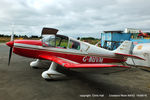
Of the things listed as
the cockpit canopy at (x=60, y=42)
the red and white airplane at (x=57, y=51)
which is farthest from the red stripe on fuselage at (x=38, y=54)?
the cockpit canopy at (x=60, y=42)

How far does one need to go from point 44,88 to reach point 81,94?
1.33 metres

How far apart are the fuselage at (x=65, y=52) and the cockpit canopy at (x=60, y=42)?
0.47 ft

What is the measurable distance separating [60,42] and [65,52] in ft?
2.00

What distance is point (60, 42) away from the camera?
5242 millimetres

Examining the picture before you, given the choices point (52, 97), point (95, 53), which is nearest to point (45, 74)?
point (52, 97)

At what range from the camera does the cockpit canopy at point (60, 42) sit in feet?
16.6

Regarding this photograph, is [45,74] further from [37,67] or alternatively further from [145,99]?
[145,99]

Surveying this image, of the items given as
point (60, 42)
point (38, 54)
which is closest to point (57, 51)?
point (60, 42)

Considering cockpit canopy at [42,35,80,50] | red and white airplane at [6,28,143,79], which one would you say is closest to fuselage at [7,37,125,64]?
red and white airplane at [6,28,143,79]

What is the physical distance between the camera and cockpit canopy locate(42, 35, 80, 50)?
16.6 feet

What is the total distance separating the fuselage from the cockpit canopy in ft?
0.47

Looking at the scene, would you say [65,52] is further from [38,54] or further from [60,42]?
[38,54]

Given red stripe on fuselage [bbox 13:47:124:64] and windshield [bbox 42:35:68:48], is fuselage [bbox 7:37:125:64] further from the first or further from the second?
windshield [bbox 42:35:68:48]

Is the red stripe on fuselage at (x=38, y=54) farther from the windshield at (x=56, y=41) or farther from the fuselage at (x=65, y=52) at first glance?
the windshield at (x=56, y=41)
